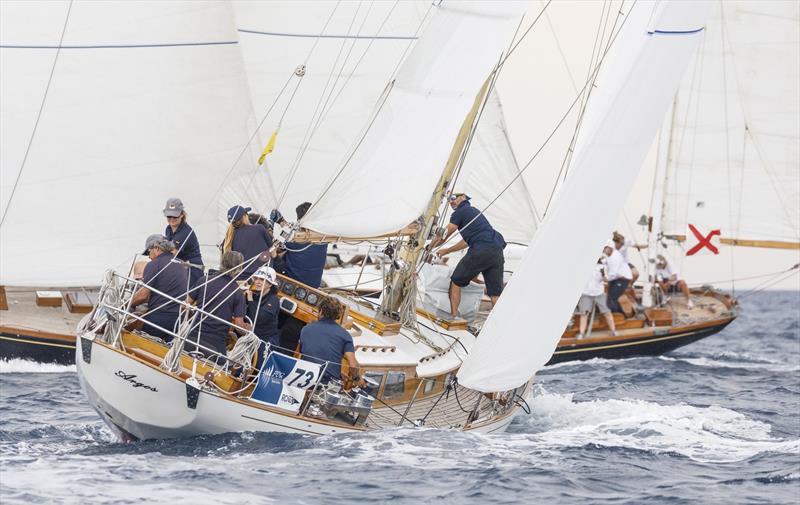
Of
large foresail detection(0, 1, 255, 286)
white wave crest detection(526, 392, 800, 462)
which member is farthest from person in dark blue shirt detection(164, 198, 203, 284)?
large foresail detection(0, 1, 255, 286)

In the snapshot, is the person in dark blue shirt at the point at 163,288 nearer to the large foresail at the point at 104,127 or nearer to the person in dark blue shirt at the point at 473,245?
the person in dark blue shirt at the point at 473,245

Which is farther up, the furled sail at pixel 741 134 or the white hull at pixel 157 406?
the furled sail at pixel 741 134

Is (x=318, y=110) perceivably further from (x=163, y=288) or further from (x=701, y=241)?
(x=163, y=288)

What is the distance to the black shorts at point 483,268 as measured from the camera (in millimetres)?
14281

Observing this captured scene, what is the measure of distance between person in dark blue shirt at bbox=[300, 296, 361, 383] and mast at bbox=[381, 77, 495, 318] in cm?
240

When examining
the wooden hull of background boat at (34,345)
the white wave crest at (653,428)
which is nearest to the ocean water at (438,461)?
the white wave crest at (653,428)

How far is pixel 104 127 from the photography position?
17297 mm

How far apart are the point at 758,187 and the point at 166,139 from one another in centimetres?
1033

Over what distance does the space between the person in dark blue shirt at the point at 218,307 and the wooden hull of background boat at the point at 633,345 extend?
30.9ft

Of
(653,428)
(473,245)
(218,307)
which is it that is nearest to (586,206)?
(653,428)

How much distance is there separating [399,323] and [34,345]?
597 centimetres

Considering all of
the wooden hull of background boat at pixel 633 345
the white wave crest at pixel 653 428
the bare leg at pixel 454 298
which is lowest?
the white wave crest at pixel 653 428

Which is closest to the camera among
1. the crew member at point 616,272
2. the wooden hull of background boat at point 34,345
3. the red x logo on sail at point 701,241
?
the wooden hull of background boat at point 34,345

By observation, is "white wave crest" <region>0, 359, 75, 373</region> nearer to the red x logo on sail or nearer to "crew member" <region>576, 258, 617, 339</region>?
"crew member" <region>576, 258, 617, 339</region>
